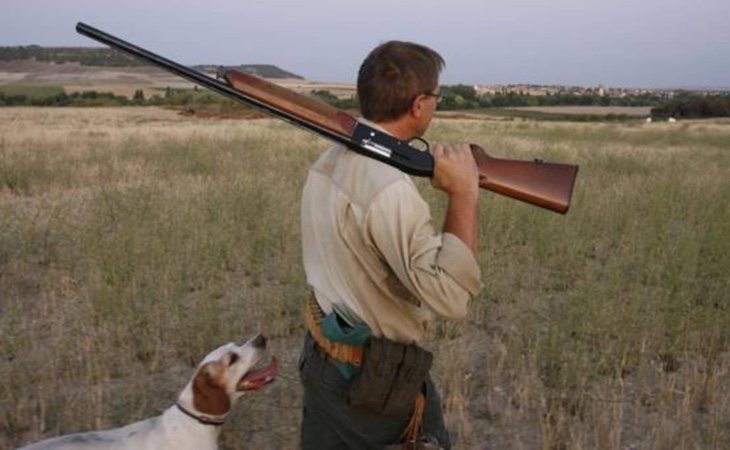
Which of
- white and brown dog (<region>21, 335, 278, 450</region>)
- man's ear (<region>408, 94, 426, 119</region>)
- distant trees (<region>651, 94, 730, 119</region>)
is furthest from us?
distant trees (<region>651, 94, 730, 119</region>)

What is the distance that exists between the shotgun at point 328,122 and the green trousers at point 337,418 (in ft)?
2.38

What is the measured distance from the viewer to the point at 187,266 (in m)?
6.21

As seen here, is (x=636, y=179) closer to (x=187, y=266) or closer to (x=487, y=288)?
(x=487, y=288)

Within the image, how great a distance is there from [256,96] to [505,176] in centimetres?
86

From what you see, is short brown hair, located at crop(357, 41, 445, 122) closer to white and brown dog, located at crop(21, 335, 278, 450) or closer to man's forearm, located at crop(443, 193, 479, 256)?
man's forearm, located at crop(443, 193, 479, 256)

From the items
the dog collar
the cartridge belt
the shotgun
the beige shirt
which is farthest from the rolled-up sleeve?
the dog collar

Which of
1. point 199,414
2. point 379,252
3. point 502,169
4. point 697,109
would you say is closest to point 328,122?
point 379,252

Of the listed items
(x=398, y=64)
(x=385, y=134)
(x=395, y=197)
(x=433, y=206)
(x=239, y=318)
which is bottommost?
(x=239, y=318)

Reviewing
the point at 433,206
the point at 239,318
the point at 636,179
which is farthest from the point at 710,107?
the point at 239,318

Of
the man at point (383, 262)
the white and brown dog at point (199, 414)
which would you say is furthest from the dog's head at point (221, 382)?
the man at point (383, 262)

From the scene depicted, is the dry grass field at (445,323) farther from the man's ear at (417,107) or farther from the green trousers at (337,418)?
the man's ear at (417,107)

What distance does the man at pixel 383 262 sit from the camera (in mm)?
1972

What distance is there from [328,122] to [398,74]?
1.05 ft

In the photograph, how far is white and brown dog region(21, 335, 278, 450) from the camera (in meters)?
2.95
